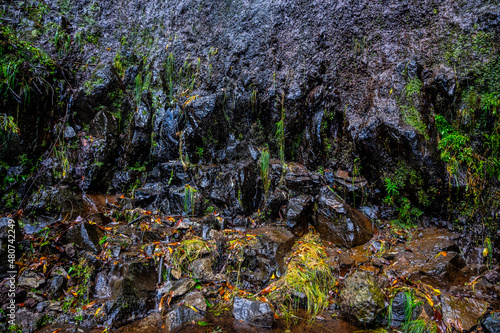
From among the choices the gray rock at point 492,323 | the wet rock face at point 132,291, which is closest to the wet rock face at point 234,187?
the wet rock face at point 132,291

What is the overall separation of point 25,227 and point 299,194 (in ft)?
16.8

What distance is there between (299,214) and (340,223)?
0.79 m

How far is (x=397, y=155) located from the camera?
447cm

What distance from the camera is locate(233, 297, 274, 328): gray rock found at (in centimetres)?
272

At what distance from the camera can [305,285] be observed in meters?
3.14

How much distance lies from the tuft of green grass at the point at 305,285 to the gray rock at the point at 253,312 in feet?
0.98

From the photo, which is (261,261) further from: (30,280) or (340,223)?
(30,280)

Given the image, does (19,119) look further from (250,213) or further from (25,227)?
(250,213)

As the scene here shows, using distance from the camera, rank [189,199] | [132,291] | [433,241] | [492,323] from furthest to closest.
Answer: [189,199]
[433,241]
[132,291]
[492,323]

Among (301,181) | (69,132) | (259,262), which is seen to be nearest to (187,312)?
(259,262)

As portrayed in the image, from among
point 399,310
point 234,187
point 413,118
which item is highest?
point 413,118

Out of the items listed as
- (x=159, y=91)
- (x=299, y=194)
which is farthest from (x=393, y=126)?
(x=159, y=91)

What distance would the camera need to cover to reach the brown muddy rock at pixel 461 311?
98.7 inches

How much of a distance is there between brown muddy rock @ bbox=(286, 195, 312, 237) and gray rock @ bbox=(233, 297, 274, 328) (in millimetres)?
1965
